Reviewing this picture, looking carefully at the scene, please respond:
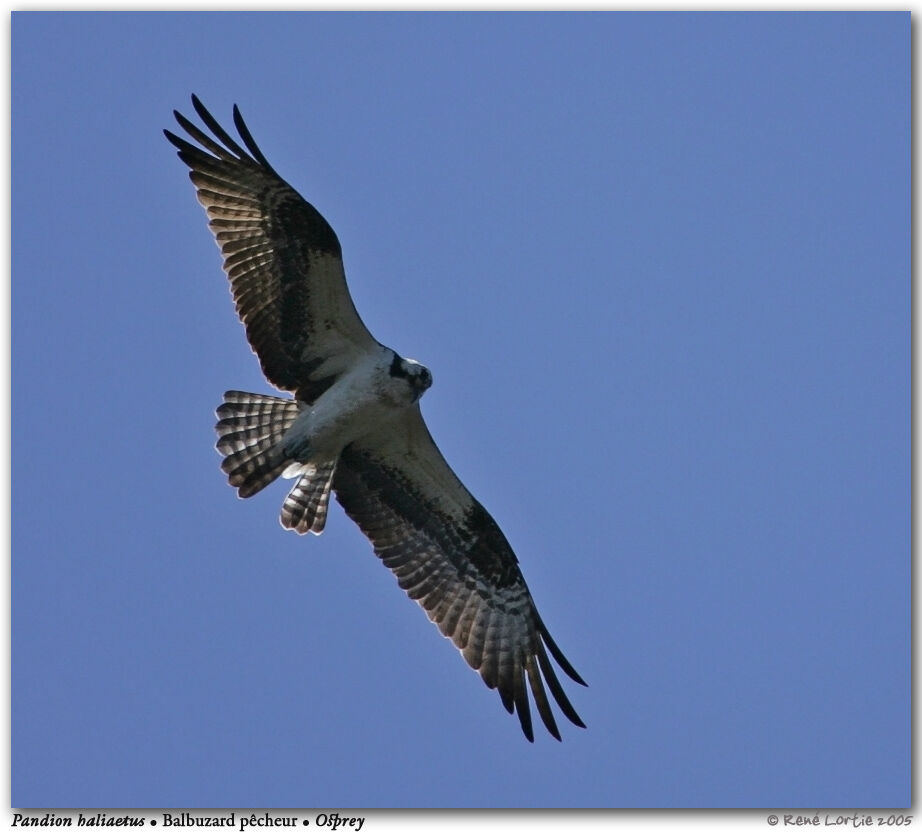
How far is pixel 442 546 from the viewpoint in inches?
533

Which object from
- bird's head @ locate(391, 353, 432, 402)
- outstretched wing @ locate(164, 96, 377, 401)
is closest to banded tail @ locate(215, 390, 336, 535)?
outstretched wing @ locate(164, 96, 377, 401)

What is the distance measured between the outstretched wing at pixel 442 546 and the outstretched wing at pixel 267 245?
3.58ft

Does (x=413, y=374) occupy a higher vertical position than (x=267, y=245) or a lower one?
lower

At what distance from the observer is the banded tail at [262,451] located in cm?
1284

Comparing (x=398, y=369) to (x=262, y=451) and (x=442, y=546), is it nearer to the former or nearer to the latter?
(x=262, y=451)

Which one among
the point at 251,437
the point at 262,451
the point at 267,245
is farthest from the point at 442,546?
the point at 267,245

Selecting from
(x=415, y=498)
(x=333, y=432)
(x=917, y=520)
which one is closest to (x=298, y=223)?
(x=333, y=432)

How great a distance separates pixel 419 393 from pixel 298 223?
1502 mm

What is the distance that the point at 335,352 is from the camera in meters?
12.9

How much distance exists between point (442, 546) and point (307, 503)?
121cm

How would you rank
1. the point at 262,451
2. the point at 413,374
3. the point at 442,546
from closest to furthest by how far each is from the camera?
the point at 413,374
the point at 262,451
the point at 442,546

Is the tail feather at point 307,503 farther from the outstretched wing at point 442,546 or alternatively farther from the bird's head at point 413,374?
the bird's head at point 413,374

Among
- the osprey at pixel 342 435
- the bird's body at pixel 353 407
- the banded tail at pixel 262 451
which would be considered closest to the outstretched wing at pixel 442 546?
the osprey at pixel 342 435

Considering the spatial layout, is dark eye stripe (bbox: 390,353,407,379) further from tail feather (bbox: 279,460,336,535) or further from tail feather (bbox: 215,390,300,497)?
tail feather (bbox: 279,460,336,535)
